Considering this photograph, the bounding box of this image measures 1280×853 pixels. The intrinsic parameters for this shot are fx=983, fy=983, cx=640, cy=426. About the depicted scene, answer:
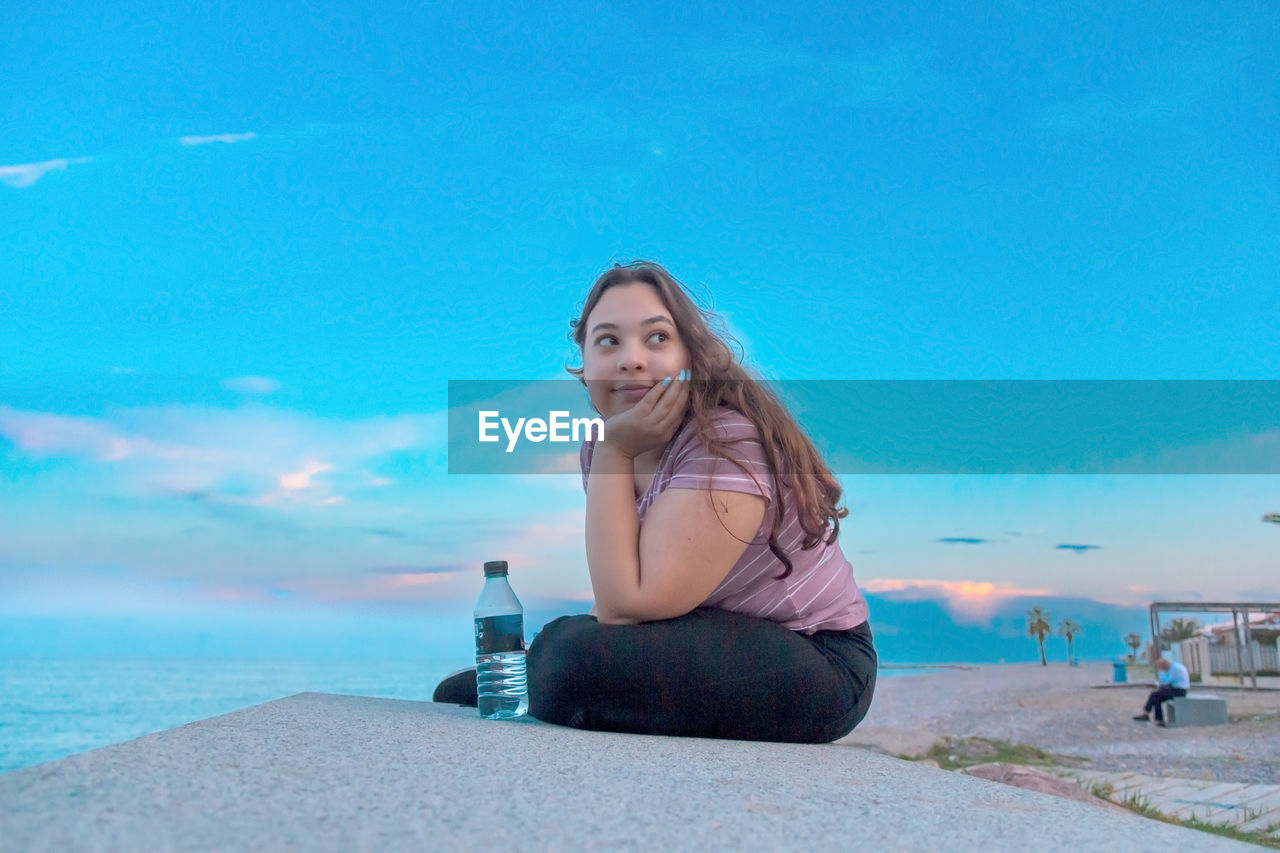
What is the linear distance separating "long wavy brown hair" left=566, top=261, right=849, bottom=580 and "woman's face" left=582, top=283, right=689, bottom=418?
1.7 inches

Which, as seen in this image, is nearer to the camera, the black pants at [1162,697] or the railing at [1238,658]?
the black pants at [1162,697]

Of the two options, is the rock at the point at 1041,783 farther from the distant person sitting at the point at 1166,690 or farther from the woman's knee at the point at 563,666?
the distant person sitting at the point at 1166,690

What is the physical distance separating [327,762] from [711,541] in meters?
1.07

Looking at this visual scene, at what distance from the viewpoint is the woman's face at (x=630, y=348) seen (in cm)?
289

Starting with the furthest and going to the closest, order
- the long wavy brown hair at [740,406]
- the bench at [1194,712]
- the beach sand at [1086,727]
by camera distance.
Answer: the bench at [1194,712] < the beach sand at [1086,727] < the long wavy brown hair at [740,406]

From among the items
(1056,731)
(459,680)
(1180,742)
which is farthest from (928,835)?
(1056,731)

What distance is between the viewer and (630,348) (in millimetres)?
2877

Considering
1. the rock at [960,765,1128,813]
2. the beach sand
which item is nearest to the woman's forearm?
the rock at [960,765,1128,813]

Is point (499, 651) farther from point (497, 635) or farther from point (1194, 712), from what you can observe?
point (1194, 712)

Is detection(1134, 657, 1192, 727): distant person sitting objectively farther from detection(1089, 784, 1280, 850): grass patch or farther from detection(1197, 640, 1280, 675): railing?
detection(1089, 784, 1280, 850): grass patch

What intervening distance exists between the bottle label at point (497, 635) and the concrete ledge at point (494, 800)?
669 millimetres

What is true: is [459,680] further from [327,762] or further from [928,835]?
[928,835]

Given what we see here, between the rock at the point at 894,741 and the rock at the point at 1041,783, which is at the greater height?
the rock at the point at 1041,783

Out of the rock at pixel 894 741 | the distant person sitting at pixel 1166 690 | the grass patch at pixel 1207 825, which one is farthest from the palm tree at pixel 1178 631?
the grass patch at pixel 1207 825
